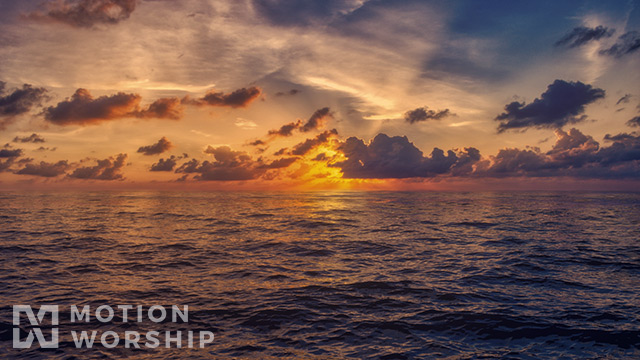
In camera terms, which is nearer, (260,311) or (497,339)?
(497,339)

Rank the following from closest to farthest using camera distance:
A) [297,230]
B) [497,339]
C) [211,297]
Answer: [497,339] < [211,297] < [297,230]

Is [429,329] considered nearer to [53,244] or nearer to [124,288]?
[124,288]

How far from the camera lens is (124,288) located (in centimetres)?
1512

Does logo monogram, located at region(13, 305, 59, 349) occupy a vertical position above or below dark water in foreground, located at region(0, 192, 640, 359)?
above

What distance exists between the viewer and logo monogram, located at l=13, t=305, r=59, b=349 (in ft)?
32.0

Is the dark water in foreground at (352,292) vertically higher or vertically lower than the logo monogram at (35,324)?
lower

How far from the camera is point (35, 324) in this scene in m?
11.1

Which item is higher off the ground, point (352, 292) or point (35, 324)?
point (35, 324)

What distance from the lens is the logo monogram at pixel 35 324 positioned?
9758 millimetres

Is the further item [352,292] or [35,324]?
[352,292]

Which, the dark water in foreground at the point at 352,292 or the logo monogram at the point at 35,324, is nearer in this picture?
the logo monogram at the point at 35,324

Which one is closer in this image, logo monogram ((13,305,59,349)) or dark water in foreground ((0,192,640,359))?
logo monogram ((13,305,59,349))

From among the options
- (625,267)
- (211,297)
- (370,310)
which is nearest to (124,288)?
(211,297)

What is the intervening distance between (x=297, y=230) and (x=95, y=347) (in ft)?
90.1
